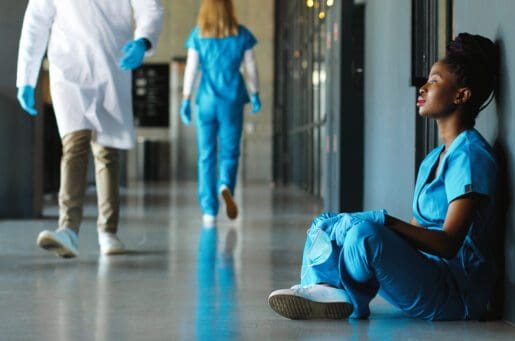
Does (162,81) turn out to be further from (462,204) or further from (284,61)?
(462,204)

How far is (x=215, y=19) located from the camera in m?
7.02

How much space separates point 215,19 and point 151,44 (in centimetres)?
233

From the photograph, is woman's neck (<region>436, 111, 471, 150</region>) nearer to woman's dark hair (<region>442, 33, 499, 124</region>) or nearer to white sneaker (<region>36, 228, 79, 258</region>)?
woman's dark hair (<region>442, 33, 499, 124</region>)

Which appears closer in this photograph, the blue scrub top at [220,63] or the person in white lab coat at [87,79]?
the person in white lab coat at [87,79]

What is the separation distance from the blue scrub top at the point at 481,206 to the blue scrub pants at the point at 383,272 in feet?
0.14

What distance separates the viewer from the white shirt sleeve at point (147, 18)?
475cm

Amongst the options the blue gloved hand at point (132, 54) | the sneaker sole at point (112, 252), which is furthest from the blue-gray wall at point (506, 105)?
the sneaker sole at point (112, 252)

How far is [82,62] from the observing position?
4590mm

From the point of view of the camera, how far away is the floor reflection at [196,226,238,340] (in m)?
2.56

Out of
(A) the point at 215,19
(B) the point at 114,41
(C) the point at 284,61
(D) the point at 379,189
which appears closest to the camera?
(B) the point at 114,41

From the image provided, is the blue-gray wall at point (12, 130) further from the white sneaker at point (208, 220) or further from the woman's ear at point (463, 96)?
the woman's ear at point (463, 96)

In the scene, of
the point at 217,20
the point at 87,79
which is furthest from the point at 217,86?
the point at 87,79

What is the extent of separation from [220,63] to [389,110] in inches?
98.2

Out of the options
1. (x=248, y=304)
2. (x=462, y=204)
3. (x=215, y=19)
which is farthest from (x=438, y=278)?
(x=215, y=19)
